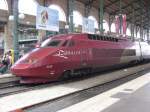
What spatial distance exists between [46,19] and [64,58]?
7.90 meters

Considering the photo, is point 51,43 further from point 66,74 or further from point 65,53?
point 66,74

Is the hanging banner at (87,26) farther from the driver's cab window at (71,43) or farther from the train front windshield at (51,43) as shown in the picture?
the train front windshield at (51,43)

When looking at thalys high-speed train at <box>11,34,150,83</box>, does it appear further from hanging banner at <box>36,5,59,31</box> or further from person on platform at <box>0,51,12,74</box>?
hanging banner at <box>36,5,59,31</box>

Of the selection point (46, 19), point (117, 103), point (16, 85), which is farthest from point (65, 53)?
point (46, 19)

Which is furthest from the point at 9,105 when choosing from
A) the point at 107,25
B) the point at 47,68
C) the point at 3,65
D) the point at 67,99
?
the point at 107,25

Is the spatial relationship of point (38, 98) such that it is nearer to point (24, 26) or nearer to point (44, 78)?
point (44, 78)

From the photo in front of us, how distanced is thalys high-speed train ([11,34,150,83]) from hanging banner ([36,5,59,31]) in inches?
175

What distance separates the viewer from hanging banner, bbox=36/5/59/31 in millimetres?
22641

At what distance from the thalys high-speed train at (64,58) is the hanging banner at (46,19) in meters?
4.46

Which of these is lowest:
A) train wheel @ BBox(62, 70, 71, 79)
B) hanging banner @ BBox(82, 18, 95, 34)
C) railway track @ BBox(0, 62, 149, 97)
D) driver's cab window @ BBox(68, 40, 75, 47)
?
railway track @ BBox(0, 62, 149, 97)

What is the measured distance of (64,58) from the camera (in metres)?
15.9

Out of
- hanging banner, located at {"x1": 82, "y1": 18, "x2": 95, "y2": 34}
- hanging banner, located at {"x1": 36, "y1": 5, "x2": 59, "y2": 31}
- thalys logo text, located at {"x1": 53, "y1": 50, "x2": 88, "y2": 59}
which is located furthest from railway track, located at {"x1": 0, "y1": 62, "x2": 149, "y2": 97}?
hanging banner, located at {"x1": 82, "y1": 18, "x2": 95, "y2": 34}

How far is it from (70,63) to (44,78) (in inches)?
70.8

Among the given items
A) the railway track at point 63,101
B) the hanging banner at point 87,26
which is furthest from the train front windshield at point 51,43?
the hanging banner at point 87,26
